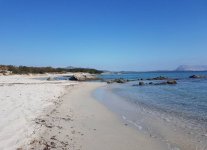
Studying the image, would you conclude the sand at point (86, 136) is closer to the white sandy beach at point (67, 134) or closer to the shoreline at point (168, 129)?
the white sandy beach at point (67, 134)

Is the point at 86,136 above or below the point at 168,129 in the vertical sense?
above

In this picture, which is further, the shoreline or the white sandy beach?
the shoreline

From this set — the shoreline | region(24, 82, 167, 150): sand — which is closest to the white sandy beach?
region(24, 82, 167, 150): sand

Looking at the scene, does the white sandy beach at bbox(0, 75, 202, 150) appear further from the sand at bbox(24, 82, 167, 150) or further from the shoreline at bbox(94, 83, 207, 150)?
the shoreline at bbox(94, 83, 207, 150)

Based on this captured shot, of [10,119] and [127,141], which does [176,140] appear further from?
[10,119]

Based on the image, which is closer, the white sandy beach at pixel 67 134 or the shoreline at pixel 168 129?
the white sandy beach at pixel 67 134

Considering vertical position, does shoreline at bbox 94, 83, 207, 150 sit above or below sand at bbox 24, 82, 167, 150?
below

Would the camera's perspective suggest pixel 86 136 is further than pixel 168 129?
No

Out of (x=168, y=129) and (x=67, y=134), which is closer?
(x=67, y=134)

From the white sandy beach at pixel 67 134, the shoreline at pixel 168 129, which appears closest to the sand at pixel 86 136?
the white sandy beach at pixel 67 134

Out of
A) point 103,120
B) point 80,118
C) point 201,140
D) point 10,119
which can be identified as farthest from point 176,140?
point 10,119

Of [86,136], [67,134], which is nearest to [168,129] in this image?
[86,136]

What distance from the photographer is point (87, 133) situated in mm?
9750

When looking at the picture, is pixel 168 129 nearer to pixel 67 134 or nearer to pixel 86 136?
pixel 86 136
